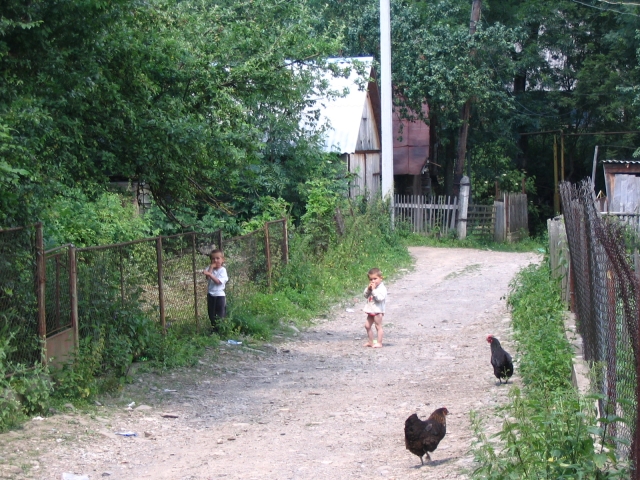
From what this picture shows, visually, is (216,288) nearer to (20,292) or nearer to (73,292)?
(73,292)

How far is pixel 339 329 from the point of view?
13.2 metres

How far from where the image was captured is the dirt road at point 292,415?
6137 mm

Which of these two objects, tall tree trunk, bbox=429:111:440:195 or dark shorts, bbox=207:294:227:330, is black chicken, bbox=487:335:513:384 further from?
tall tree trunk, bbox=429:111:440:195

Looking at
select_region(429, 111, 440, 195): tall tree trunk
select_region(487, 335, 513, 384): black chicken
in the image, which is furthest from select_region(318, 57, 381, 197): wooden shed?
select_region(487, 335, 513, 384): black chicken

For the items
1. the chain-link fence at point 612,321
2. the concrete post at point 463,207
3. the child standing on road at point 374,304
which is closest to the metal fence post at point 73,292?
the child standing on road at point 374,304

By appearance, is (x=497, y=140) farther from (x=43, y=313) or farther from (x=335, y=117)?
(x=43, y=313)

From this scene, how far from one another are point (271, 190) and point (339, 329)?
9698 mm

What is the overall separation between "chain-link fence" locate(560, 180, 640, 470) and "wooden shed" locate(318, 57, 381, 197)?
17.9m

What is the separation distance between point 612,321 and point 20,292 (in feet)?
17.5

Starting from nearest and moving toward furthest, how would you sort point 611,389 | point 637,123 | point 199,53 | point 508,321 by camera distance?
point 611,389 < point 199,53 < point 508,321 < point 637,123

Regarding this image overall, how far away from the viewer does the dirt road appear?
6.14 metres

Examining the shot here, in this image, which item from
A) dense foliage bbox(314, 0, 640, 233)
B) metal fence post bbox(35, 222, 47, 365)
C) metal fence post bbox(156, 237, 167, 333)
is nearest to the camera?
metal fence post bbox(35, 222, 47, 365)

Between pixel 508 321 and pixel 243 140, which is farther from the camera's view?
pixel 508 321

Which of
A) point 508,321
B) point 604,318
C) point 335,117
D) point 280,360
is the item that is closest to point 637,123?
point 335,117
